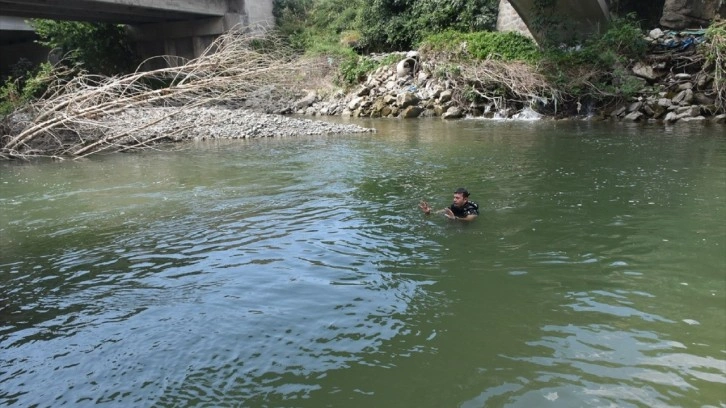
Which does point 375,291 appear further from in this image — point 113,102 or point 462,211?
point 113,102

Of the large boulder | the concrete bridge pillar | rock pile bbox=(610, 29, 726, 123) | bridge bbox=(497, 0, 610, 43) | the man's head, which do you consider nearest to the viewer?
the man's head

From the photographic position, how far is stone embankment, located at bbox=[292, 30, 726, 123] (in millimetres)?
20734

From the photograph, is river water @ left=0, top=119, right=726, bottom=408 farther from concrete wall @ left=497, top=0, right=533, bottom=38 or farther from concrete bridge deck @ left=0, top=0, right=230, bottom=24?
concrete bridge deck @ left=0, top=0, right=230, bottom=24

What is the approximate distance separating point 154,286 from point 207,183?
661cm

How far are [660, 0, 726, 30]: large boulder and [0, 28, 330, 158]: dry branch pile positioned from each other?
15.8m

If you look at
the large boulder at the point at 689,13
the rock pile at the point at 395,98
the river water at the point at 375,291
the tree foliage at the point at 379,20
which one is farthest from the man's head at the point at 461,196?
the tree foliage at the point at 379,20

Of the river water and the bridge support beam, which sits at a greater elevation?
the bridge support beam

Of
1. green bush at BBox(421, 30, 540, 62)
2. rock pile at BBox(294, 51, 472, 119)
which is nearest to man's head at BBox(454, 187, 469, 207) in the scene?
rock pile at BBox(294, 51, 472, 119)

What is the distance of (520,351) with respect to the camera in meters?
5.01

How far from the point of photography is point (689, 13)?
76.6 ft

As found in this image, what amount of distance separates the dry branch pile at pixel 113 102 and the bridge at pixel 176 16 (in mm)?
6546

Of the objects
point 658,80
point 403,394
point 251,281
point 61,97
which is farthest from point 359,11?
point 403,394

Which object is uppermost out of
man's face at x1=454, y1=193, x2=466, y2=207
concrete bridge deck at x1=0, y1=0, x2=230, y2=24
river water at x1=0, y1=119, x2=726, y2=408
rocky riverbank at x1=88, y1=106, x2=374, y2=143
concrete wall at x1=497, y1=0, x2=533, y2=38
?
concrete bridge deck at x1=0, y1=0, x2=230, y2=24

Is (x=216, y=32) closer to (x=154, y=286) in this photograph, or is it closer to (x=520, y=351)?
(x=154, y=286)
